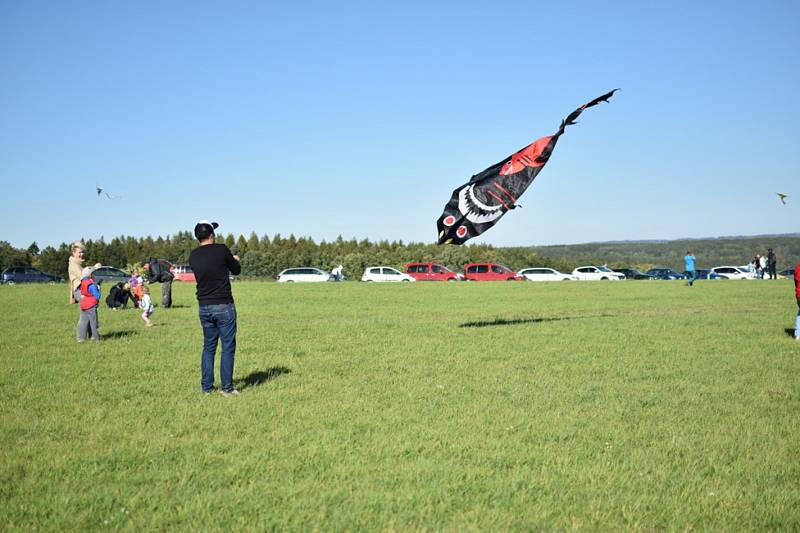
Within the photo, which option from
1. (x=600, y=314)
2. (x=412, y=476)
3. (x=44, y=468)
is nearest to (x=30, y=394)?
(x=44, y=468)

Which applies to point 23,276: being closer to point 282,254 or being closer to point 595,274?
point 282,254

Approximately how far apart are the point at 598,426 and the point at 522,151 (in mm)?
9118

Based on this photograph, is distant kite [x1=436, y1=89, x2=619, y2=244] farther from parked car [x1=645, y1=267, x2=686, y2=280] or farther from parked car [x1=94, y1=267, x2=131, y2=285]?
parked car [x1=645, y1=267, x2=686, y2=280]

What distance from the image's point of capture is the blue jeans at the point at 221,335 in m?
9.21

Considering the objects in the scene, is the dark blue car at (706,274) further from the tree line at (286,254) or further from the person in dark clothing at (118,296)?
the person in dark clothing at (118,296)

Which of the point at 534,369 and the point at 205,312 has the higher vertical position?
the point at 205,312

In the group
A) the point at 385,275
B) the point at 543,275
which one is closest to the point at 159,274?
the point at 385,275

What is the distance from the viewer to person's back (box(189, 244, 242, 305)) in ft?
29.8

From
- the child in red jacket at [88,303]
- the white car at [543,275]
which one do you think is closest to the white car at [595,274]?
the white car at [543,275]

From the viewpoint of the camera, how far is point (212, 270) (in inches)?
357

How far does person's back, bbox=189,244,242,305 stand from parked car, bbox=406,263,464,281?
54649 mm

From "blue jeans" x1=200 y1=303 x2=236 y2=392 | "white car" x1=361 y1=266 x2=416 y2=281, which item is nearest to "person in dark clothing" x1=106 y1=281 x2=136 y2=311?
"blue jeans" x1=200 y1=303 x2=236 y2=392

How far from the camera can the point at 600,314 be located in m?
22.9

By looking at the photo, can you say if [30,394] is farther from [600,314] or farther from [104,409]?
[600,314]
